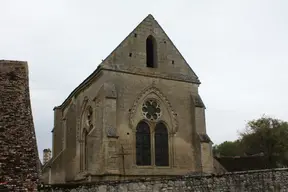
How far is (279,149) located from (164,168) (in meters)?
24.8

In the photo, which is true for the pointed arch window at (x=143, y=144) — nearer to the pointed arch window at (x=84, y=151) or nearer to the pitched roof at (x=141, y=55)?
the pitched roof at (x=141, y=55)

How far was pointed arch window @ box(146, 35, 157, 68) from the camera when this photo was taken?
24953mm

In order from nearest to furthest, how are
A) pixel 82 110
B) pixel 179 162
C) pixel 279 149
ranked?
pixel 179 162
pixel 82 110
pixel 279 149

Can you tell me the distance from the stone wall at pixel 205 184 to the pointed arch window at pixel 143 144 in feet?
29.6

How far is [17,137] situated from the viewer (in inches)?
350

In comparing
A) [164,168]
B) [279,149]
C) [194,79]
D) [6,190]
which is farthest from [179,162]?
[279,149]

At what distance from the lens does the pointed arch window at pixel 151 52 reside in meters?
25.0

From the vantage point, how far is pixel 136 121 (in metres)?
22.9

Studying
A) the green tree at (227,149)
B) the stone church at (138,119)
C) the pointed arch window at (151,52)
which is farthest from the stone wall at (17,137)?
the green tree at (227,149)

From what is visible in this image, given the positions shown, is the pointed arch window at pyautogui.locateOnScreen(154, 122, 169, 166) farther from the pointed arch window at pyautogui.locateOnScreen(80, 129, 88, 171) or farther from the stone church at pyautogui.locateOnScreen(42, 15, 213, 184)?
the pointed arch window at pyautogui.locateOnScreen(80, 129, 88, 171)

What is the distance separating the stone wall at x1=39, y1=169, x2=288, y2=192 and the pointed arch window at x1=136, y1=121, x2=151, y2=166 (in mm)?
9016

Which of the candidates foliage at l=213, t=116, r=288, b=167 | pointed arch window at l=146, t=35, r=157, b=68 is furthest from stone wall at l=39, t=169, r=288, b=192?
foliage at l=213, t=116, r=288, b=167

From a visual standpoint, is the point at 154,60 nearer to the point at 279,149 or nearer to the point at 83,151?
the point at 83,151

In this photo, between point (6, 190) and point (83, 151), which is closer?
point (6, 190)
